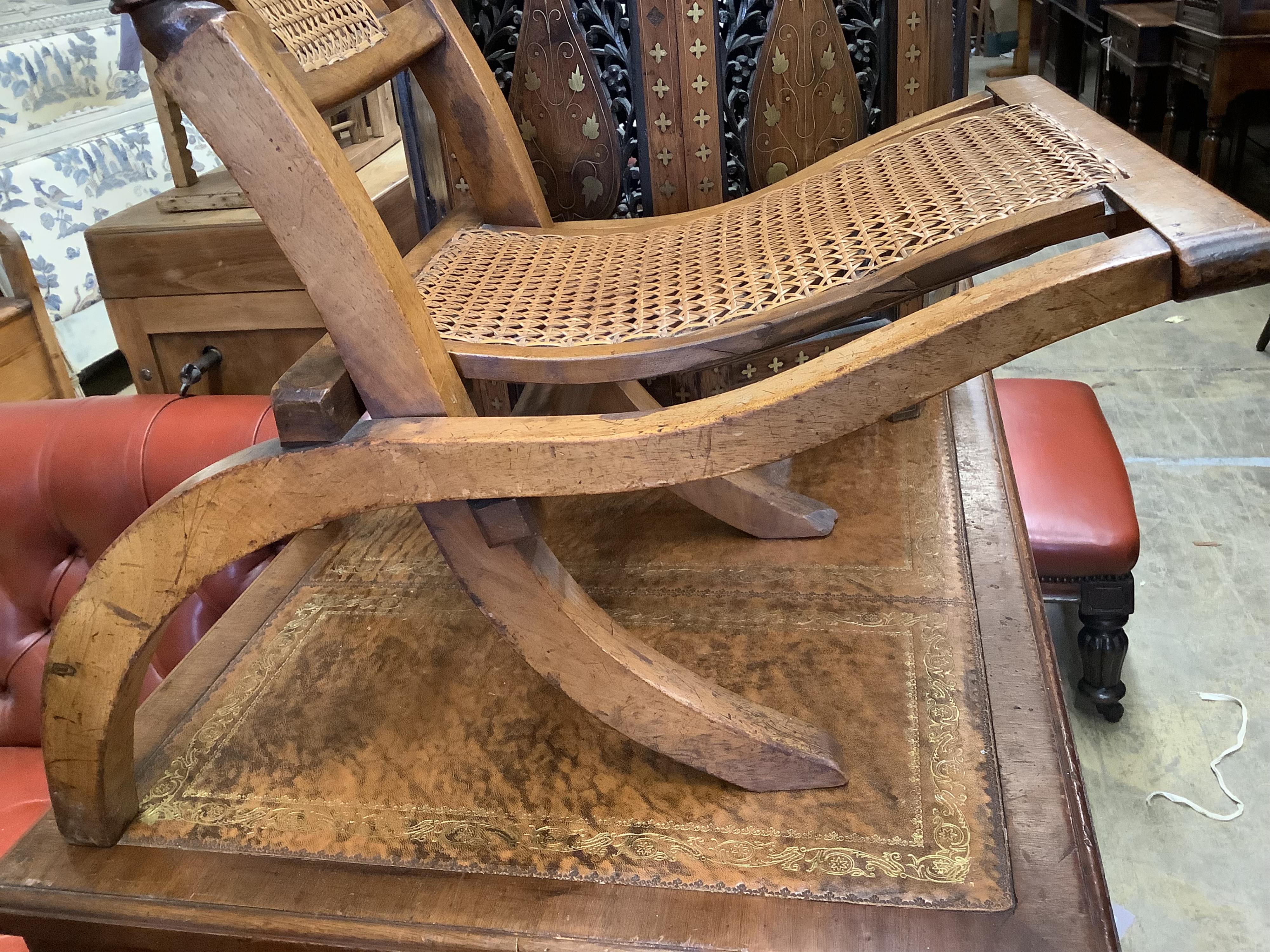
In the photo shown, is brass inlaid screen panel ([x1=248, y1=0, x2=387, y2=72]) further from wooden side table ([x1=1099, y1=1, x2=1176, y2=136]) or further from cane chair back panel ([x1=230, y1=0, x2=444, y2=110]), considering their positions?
wooden side table ([x1=1099, y1=1, x2=1176, y2=136])

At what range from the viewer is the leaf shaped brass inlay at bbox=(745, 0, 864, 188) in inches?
45.4

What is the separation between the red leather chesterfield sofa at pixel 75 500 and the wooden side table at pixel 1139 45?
300 centimetres

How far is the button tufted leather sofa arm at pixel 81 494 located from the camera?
1205 millimetres

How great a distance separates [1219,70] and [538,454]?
2.78 m

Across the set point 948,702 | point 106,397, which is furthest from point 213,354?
point 948,702

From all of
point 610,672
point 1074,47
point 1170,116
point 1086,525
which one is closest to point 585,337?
point 610,672

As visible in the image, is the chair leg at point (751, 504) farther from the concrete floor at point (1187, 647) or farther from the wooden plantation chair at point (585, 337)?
the concrete floor at point (1187, 647)

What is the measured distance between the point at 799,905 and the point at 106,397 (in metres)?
1.05

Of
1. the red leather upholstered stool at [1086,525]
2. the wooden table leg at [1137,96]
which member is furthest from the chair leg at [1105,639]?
the wooden table leg at [1137,96]

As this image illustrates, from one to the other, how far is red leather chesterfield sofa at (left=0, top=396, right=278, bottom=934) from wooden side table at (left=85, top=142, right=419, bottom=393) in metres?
0.33

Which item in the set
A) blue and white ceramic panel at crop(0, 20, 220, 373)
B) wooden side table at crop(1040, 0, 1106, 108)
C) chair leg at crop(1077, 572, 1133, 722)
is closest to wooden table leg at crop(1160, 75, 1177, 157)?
wooden side table at crop(1040, 0, 1106, 108)

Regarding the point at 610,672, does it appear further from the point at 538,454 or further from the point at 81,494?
the point at 81,494

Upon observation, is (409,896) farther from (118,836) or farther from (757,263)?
(757,263)

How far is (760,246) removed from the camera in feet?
2.85
